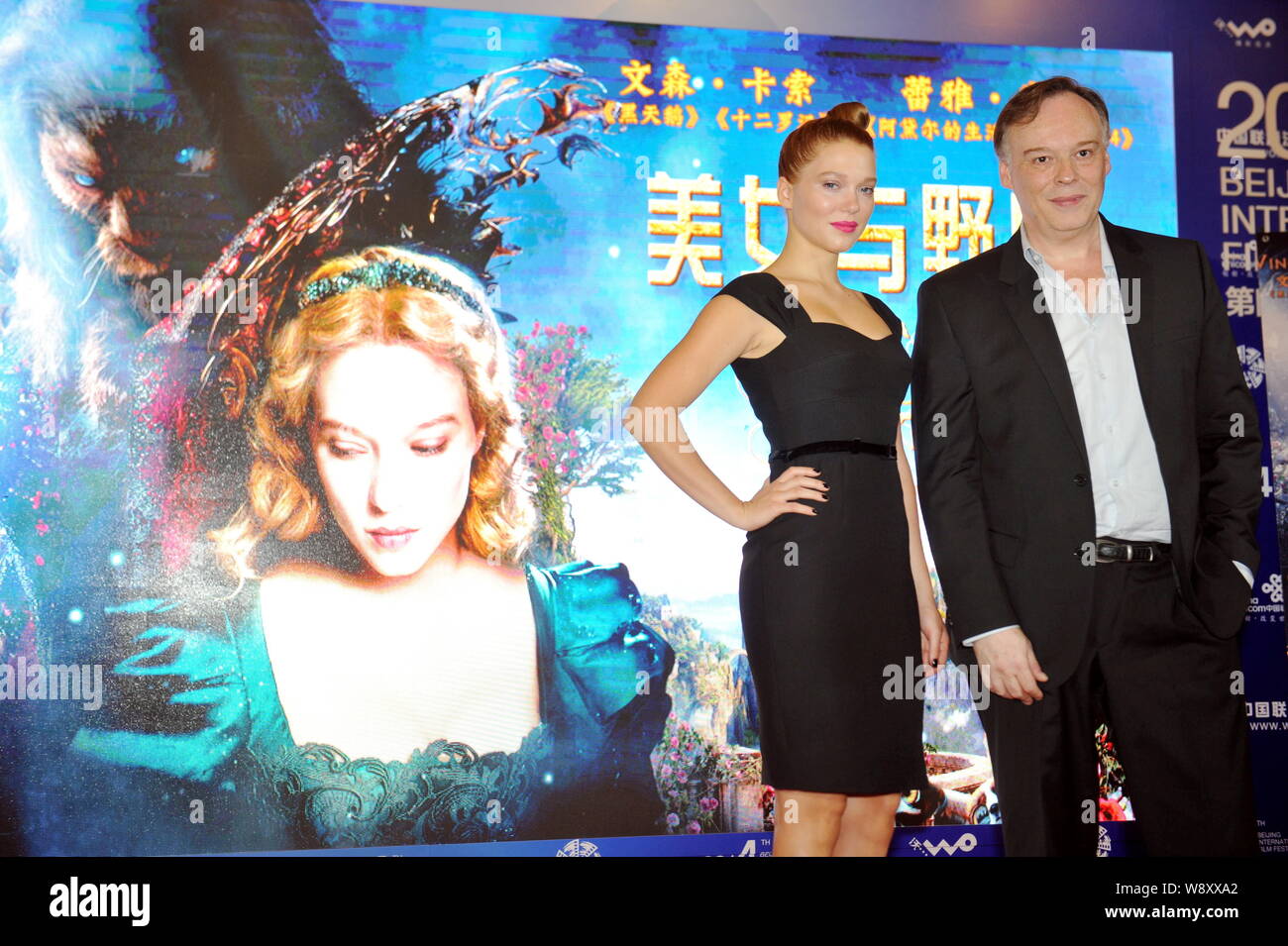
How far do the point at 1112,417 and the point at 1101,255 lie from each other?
39cm

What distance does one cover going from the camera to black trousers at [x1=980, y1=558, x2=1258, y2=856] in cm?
212

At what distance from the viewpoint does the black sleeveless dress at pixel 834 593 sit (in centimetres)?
245

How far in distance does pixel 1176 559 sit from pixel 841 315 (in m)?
0.89

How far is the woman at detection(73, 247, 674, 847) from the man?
1.84 meters

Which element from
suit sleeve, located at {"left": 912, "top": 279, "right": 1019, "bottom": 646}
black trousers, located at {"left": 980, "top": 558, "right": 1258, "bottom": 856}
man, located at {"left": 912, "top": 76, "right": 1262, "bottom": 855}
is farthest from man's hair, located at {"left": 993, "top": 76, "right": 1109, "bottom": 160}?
black trousers, located at {"left": 980, "top": 558, "right": 1258, "bottom": 856}

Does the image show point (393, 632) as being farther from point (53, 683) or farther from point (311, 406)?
point (53, 683)

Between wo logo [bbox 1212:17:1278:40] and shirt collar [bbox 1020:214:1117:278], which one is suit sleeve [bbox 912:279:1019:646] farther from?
wo logo [bbox 1212:17:1278:40]

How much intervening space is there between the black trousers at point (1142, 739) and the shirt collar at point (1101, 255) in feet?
2.09

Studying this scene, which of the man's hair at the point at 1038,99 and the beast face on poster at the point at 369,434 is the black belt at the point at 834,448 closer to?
the man's hair at the point at 1038,99

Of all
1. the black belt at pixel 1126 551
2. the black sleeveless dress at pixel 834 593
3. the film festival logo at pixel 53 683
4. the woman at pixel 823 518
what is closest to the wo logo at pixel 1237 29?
the woman at pixel 823 518

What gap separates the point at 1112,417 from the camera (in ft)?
7.39
